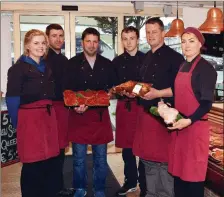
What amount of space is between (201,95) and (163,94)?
17.8 inches

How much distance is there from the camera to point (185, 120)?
2064 mm

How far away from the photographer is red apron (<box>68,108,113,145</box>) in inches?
117

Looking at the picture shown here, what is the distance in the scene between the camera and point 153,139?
2598 millimetres

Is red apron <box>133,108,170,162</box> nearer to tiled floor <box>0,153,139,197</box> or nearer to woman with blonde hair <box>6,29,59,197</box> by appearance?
woman with blonde hair <box>6,29,59,197</box>

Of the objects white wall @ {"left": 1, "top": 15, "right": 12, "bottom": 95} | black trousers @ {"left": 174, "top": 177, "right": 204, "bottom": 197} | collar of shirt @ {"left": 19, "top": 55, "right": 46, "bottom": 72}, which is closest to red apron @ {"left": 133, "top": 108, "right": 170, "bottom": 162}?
black trousers @ {"left": 174, "top": 177, "right": 204, "bottom": 197}

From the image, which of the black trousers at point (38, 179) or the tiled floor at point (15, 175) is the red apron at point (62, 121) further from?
the tiled floor at point (15, 175)

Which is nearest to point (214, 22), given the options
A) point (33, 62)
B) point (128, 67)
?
point (128, 67)

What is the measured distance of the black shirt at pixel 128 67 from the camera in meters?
3.18

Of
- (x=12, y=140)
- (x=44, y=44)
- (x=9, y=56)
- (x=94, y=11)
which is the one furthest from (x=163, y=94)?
(x=9, y=56)

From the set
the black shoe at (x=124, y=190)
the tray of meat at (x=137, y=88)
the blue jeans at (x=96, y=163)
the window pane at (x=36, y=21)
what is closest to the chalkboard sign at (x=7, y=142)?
the blue jeans at (x=96, y=163)

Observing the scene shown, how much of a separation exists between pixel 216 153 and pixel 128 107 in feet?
2.88

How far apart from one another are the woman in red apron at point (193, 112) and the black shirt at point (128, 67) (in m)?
0.95

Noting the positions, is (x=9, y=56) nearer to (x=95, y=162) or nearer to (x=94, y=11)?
(x=94, y=11)

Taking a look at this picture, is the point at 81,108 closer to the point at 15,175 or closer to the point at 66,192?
the point at 66,192
